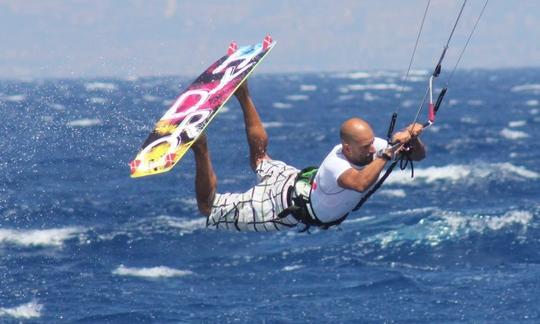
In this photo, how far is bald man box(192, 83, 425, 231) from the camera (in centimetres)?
1204

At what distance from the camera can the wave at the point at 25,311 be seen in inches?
819

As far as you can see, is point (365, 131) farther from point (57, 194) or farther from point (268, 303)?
point (57, 194)

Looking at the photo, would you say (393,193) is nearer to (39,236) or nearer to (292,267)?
(292,267)

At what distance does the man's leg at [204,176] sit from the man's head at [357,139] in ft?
7.29

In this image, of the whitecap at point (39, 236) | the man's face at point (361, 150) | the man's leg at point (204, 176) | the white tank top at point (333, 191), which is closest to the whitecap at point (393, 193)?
the whitecap at point (39, 236)

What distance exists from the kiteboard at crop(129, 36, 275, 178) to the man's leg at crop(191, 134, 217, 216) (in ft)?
0.52

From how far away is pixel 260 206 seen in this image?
13648 millimetres

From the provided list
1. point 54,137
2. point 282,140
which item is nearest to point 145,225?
point 54,137

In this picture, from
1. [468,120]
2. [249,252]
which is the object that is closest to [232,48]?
[249,252]

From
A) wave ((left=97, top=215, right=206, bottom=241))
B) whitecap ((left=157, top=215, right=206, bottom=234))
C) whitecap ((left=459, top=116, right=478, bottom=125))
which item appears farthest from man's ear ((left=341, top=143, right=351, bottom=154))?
whitecap ((left=459, top=116, right=478, bottom=125))

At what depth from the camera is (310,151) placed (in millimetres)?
57344

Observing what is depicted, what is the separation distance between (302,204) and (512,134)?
187 ft

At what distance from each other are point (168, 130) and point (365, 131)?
3.51 m

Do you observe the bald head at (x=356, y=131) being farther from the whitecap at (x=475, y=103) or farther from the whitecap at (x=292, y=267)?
the whitecap at (x=475, y=103)
